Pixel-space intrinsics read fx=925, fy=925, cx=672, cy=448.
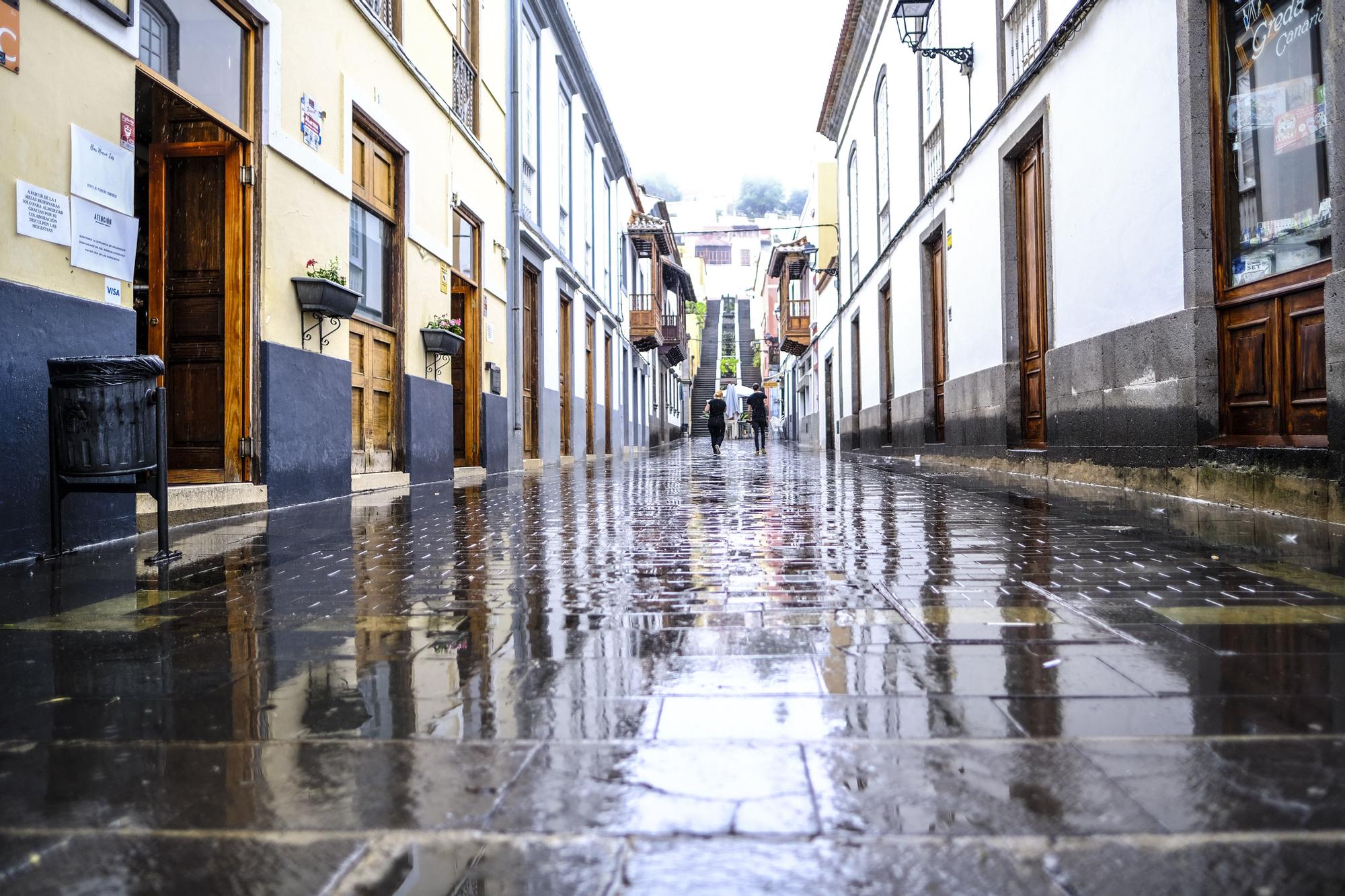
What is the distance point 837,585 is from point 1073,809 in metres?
1.99

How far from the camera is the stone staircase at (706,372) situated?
6111 centimetres

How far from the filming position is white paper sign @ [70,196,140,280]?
4789mm

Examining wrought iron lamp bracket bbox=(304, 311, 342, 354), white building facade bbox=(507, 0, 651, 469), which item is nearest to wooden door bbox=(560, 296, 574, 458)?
white building facade bbox=(507, 0, 651, 469)

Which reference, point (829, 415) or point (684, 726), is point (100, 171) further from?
point (829, 415)

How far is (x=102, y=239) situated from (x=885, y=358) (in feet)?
50.6

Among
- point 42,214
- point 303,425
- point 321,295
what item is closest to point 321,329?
point 321,295

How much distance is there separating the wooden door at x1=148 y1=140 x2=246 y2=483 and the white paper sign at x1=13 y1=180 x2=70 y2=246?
2154 millimetres

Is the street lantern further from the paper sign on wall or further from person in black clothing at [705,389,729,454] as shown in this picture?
person in black clothing at [705,389,729,454]

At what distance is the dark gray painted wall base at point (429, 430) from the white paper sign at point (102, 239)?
4.83 m

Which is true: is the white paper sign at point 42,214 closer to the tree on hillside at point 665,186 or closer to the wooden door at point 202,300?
the wooden door at point 202,300

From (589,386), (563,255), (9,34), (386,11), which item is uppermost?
(386,11)

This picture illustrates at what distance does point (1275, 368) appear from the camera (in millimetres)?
5633

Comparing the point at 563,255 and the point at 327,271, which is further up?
the point at 563,255

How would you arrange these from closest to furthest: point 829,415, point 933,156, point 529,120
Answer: point 933,156 → point 529,120 → point 829,415
